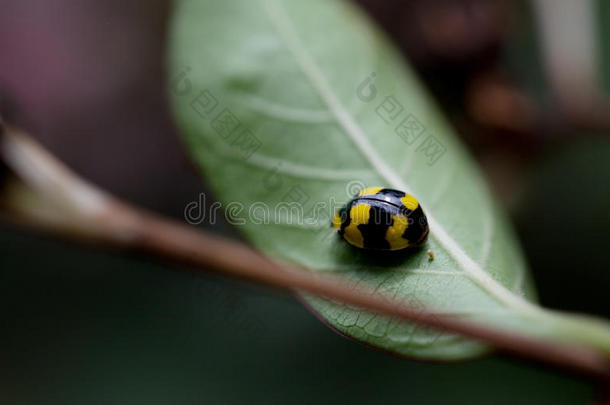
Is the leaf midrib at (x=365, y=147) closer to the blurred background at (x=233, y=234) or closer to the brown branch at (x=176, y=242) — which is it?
the brown branch at (x=176, y=242)

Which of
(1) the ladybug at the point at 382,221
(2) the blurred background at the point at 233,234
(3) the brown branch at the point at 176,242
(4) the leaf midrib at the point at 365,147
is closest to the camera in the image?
(3) the brown branch at the point at 176,242

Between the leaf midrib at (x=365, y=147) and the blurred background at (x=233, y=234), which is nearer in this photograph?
the leaf midrib at (x=365, y=147)

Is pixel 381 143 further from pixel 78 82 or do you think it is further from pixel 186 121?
pixel 78 82

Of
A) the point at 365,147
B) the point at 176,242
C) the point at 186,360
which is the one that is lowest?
the point at 186,360

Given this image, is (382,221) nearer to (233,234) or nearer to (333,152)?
(333,152)

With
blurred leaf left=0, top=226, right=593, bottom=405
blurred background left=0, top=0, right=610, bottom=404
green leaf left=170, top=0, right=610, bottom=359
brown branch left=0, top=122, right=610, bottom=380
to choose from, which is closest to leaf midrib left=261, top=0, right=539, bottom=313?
green leaf left=170, top=0, right=610, bottom=359

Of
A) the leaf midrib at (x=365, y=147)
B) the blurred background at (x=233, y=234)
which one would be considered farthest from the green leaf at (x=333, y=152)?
the blurred background at (x=233, y=234)

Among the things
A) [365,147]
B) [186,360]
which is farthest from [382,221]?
[186,360]
